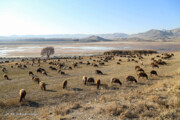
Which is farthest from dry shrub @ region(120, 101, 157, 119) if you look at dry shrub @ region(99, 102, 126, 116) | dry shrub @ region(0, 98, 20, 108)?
dry shrub @ region(0, 98, 20, 108)

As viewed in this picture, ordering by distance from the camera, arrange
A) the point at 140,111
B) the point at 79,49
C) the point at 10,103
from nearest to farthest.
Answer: the point at 140,111
the point at 10,103
the point at 79,49

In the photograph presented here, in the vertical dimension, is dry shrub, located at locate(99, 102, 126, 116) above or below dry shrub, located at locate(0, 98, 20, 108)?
above

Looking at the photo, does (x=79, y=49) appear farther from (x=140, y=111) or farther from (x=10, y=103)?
(x=140, y=111)

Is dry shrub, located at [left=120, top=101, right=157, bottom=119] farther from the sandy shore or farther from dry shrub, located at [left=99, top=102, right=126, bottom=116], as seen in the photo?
the sandy shore

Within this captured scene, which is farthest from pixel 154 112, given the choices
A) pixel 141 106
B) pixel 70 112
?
pixel 70 112

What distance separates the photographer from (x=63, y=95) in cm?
1291

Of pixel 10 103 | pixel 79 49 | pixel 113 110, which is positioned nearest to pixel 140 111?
pixel 113 110

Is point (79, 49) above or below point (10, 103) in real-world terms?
above

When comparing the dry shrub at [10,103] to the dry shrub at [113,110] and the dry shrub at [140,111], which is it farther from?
the dry shrub at [140,111]

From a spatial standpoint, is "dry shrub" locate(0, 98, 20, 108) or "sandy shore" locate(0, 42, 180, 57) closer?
"dry shrub" locate(0, 98, 20, 108)

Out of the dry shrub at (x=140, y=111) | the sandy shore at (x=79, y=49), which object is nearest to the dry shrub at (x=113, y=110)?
the dry shrub at (x=140, y=111)

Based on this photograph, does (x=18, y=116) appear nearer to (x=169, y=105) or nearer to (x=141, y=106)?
(x=141, y=106)

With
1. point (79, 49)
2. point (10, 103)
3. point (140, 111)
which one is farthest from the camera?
point (79, 49)

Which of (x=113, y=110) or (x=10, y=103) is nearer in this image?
(x=113, y=110)
